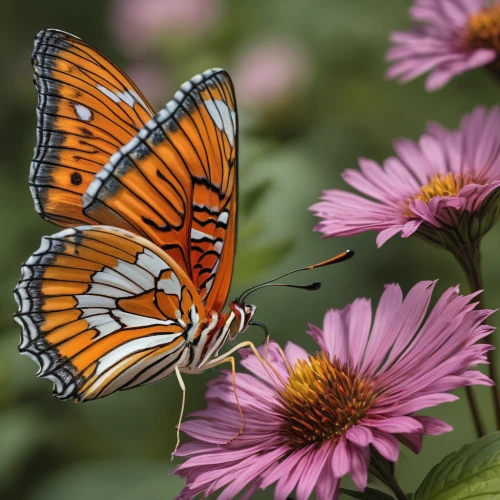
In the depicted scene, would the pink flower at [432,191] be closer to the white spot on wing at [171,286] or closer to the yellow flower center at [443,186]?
the yellow flower center at [443,186]

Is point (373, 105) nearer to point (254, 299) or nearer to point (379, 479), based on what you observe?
point (254, 299)

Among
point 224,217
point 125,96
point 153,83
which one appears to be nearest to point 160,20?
point 153,83

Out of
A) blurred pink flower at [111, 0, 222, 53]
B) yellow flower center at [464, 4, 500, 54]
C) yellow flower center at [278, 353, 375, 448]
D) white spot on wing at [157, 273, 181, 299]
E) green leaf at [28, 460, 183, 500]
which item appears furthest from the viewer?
blurred pink flower at [111, 0, 222, 53]

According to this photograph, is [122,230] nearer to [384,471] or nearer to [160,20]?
[384,471]

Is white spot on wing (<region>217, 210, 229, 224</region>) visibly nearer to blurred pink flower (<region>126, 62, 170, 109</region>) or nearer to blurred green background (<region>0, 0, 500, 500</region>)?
blurred green background (<region>0, 0, 500, 500</region>)

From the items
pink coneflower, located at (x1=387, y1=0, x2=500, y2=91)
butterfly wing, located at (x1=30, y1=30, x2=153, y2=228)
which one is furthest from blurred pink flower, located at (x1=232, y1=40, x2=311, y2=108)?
butterfly wing, located at (x1=30, y1=30, x2=153, y2=228)

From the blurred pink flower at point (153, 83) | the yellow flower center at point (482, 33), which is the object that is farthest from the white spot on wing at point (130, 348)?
the blurred pink flower at point (153, 83)
